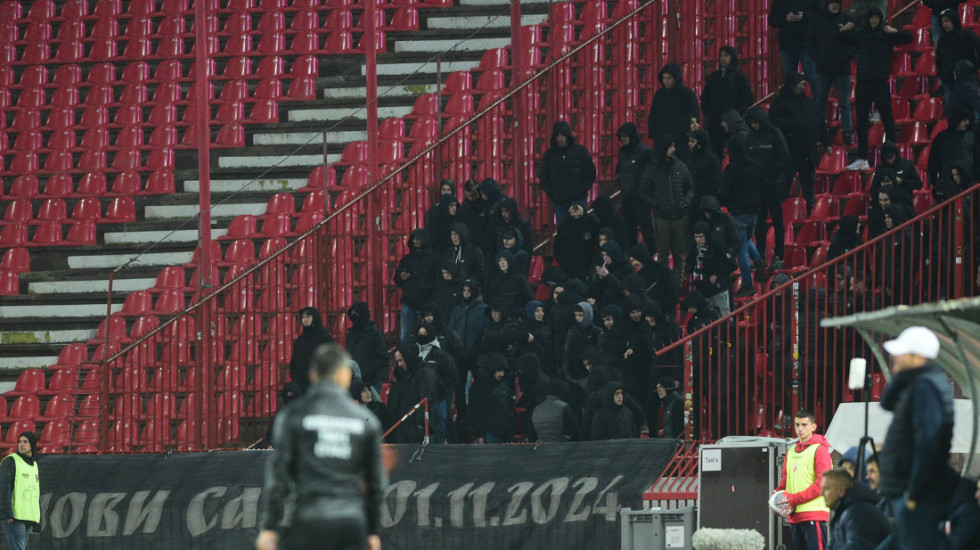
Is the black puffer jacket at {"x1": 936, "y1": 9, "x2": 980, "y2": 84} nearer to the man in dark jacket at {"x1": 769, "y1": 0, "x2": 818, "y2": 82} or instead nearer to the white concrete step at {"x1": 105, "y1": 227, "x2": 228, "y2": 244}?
the man in dark jacket at {"x1": 769, "y1": 0, "x2": 818, "y2": 82}

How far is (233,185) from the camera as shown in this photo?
24594 millimetres

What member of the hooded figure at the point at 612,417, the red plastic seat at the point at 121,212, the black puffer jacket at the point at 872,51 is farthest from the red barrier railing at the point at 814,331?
the red plastic seat at the point at 121,212

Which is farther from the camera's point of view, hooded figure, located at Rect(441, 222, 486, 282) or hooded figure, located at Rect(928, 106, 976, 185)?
hooded figure, located at Rect(441, 222, 486, 282)

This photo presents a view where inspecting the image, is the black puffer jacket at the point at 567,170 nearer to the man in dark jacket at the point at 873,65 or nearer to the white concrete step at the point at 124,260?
the man in dark jacket at the point at 873,65

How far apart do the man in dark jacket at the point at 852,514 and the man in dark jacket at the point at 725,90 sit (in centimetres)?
904

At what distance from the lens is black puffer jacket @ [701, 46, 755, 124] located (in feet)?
63.2

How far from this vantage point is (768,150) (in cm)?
1831

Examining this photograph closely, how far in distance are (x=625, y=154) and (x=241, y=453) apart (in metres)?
5.25

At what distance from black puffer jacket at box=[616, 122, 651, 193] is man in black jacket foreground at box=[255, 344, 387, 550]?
35.5ft

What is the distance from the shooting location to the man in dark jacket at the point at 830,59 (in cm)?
1909

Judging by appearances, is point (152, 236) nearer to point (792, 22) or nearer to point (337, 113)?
point (337, 113)

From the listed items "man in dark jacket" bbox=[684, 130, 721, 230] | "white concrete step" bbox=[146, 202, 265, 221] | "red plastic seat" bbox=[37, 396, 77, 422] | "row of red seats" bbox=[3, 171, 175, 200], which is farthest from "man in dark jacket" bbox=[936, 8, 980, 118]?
"row of red seats" bbox=[3, 171, 175, 200]

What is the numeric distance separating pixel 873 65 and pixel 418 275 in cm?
539

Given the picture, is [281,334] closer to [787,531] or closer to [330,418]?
[787,531]
